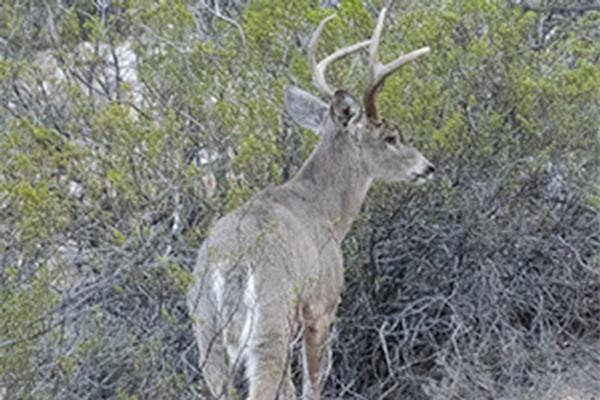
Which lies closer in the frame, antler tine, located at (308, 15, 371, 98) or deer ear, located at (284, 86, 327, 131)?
antler tine, located at (308, 15, 371, 98)

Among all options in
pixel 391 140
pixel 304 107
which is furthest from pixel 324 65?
pixel 391 140

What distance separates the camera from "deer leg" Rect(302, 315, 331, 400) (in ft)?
18.9

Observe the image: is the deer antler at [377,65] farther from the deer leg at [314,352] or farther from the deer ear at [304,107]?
the deer leg at [314,352]

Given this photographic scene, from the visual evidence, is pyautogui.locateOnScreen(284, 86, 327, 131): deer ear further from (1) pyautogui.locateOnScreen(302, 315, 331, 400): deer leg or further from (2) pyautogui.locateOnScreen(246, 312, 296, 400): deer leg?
(2) pyautogui.locateOnScreen(246, 312, 296, 400): deer leg

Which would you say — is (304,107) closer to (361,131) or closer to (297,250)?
(361,131)

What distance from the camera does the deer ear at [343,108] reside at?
6.50 meters

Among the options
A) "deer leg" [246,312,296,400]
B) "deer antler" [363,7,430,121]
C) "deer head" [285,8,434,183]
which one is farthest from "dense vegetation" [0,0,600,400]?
"deer leg" [246,312,296,400]

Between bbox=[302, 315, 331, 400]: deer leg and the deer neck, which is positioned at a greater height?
the deer neck

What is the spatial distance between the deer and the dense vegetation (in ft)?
1.00

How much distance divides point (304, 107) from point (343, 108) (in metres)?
0.32

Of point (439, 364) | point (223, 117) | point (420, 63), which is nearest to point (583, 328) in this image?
point (439, 364)

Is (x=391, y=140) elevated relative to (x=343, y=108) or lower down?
lower down

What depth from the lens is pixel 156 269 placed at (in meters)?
6.32

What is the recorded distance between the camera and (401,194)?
710 centimetres
